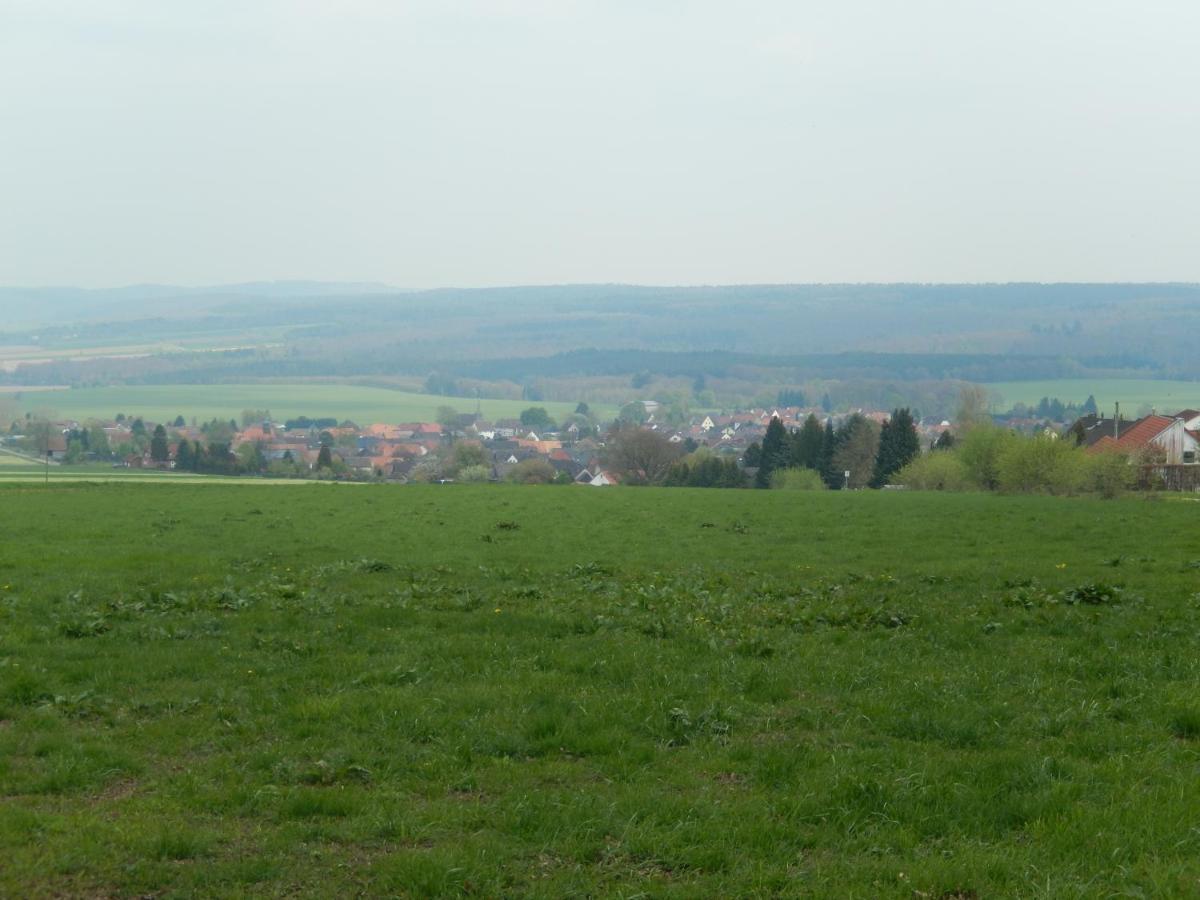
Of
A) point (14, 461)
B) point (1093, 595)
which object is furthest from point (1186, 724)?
point (14, 461)

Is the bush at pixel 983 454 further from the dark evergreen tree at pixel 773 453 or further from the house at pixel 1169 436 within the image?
the dark evergreen tree at pixel 773 453

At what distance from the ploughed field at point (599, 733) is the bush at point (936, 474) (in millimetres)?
51749

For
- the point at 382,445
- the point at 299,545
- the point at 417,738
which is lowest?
the point at 382,445

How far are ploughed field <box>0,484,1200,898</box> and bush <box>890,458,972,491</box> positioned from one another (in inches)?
2037

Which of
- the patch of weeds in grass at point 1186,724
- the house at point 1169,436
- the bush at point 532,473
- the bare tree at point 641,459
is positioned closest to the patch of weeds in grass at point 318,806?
the patch of weeds in grass at point 1186,724

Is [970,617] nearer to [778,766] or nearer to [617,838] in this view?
[778,766]

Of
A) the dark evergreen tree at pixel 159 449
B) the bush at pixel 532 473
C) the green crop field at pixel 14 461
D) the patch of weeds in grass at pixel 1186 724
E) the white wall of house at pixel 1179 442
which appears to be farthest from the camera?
the dark evergreen tree at pixel 159 449

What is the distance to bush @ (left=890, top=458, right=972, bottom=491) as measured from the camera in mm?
69438

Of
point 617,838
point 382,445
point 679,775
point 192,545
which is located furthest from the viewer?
point 382,445

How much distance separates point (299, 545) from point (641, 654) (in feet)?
51.3

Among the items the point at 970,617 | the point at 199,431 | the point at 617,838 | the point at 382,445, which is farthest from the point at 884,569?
the point at 199,431

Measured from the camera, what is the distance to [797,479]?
8612 centimetres

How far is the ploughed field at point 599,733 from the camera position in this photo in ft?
21.7

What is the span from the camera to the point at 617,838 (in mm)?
7055
